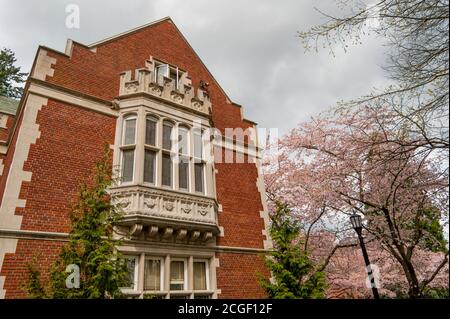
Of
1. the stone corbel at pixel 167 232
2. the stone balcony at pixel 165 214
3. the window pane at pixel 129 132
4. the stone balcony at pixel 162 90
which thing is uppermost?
the stone balcony at pixel 162 90

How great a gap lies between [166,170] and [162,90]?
8.94 ft

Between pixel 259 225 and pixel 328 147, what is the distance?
22.0 feet

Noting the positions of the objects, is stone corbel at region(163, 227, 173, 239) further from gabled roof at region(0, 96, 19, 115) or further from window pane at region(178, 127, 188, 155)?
gabled roof at region(0, 96, 19, 115)

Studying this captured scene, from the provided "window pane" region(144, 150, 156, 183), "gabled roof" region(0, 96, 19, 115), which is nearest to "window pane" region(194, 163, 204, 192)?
"window pane" region(144, 150, 156, 183)

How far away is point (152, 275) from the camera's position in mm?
7789

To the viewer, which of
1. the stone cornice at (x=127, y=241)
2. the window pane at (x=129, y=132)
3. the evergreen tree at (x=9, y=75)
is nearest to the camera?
the stone cornice at (x=127, y=241)

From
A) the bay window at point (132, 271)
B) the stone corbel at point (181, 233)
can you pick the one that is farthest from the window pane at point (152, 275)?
the stone corbel at point (181, 233)

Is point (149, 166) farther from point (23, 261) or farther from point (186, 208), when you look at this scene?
point (23, 261)

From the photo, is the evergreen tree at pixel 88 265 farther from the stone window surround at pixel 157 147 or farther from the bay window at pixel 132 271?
the stone window surround at pixel 157 147

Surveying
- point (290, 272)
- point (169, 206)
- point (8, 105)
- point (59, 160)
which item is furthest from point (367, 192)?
point (8, 105)

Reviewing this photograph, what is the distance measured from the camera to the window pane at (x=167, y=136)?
9141 mm

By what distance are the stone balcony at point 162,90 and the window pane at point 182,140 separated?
2.72 feet

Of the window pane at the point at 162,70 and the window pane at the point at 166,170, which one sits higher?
the window pane at the point at 162,70

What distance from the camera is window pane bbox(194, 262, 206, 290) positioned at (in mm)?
8516
